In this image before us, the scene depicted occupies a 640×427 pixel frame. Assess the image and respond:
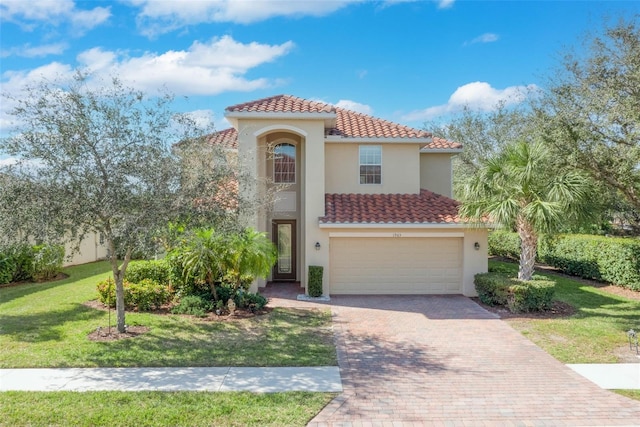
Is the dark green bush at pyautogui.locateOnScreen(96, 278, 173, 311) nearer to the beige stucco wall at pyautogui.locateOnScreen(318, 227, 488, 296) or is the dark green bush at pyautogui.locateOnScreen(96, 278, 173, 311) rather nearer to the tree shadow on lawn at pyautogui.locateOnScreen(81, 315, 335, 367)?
the tree shadow on lawn at pyautogui.locateOnScreen(81, 315, 335, 367)

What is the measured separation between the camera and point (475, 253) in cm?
1691

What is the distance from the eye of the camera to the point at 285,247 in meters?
19.8

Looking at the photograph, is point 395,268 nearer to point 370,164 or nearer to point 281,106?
point 370,164

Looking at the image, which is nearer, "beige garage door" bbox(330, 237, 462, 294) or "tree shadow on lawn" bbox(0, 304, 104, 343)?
"tree shadow on lawn" bbox(0, 304, 104, 343)

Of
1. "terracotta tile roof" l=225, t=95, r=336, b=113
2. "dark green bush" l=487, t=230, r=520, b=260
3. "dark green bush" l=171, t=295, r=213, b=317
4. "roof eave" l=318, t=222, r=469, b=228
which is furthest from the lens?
"dark green bush" l=487, t=230, r=520, b=260

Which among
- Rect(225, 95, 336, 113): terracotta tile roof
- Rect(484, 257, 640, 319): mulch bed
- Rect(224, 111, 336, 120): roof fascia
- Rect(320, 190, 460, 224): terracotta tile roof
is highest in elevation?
Rect(225, 95, 336, 113): terracotta tile roof

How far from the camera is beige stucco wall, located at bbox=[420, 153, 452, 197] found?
73.0ft

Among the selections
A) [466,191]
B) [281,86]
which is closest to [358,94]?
[281,86]

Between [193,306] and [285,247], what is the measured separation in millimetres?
6611

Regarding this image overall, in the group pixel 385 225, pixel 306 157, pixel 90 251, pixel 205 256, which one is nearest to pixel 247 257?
pixel 205 256

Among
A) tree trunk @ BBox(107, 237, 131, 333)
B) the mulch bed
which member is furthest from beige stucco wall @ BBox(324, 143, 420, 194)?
tree trunk @ BBox(107, 237, 131, 333)

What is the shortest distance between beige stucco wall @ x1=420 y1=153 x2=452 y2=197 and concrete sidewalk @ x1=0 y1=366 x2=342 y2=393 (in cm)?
1506

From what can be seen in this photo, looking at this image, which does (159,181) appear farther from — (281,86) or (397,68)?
(397,68)

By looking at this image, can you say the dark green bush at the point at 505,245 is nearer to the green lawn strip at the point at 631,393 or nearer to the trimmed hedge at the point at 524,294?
the trimmed hedge at the point at 524,294
